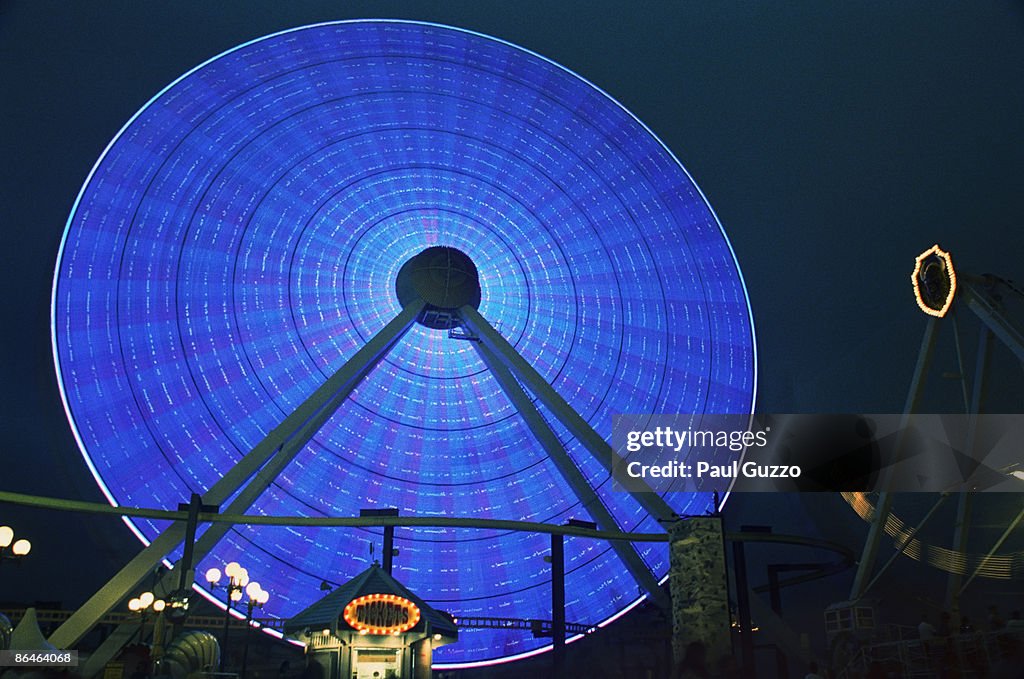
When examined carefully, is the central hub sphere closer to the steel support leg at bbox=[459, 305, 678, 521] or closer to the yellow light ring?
the steel support leg at bbox=[459, 305, 678, 521]

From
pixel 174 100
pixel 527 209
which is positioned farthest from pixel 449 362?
pixel 174 100

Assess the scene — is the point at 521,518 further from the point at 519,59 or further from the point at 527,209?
the point at 519,59

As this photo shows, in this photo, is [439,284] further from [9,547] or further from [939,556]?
[939,556]

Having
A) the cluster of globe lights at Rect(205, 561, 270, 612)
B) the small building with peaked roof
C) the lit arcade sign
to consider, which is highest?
the lit arcade sign

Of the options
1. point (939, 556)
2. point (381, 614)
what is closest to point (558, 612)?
point (381, 614)

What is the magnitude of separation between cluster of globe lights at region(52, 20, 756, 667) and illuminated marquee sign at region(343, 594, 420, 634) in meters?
9.07

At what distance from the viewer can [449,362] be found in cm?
2956

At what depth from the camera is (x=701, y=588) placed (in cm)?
1199

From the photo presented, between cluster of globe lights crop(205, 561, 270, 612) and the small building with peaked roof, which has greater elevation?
cluster of globe lights crop(205, 561, 270, 612)

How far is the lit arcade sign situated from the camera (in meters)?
19.4

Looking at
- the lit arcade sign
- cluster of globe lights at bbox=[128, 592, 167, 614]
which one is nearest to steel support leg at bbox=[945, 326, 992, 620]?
the lit arcade sign

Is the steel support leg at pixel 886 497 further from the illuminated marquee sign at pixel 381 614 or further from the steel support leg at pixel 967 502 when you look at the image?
the illuminated marquee sign at pixel 381 614

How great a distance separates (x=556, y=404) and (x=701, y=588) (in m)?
11.4

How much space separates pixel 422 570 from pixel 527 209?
13245mm
